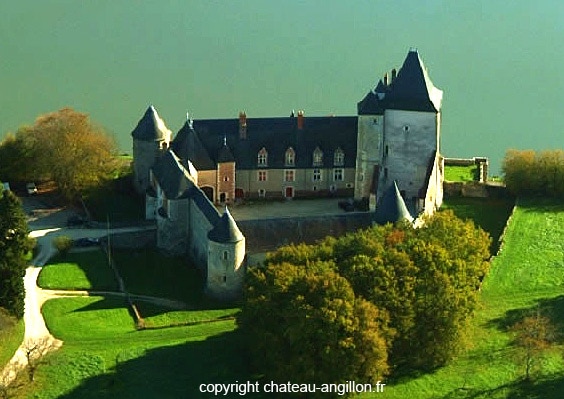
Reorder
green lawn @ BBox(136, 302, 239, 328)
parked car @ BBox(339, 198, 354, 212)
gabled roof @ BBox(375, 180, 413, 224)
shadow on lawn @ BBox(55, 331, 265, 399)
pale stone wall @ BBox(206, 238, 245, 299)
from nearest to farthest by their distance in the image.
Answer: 1. shadow on lawn @ BBox(55, 331, 265, 399)
2. green lawn @ BBox(136, 302, 239, 328)
3. pale stone wall @ BBox(206, 238, 245, 299)
4. gabled roof @ BBox(375, 180, 413, 224)
5. parked car @ BBox(339, 198, 354, 212)

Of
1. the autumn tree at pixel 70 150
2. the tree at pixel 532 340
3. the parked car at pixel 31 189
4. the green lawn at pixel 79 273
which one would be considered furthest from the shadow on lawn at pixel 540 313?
the parked car at pixel 31 189

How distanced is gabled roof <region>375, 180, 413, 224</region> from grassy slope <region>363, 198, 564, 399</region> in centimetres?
406

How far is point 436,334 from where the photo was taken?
30797 mm

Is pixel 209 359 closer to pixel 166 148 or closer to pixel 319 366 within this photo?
pixel 319 366

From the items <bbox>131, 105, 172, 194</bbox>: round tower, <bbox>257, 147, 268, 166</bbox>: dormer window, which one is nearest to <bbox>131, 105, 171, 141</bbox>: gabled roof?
<bbox>131, 105, 172, 194</bbox>: round tower

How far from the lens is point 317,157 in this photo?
45.9 meters

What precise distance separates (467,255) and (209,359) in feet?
31.5

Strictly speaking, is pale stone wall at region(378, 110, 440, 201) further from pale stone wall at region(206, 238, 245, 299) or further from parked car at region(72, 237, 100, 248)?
parked car at region(72, 237, 100, 248)

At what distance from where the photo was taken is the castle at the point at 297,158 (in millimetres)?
41625

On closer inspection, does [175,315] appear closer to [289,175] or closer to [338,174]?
[289,175]

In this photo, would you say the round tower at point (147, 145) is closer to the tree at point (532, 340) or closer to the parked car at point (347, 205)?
the parked car at point (347, 205)

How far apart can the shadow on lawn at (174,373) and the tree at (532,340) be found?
8.49m

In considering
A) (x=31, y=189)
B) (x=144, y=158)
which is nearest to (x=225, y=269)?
(x=144, y=158)

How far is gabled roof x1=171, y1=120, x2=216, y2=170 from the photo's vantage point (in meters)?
44.3
